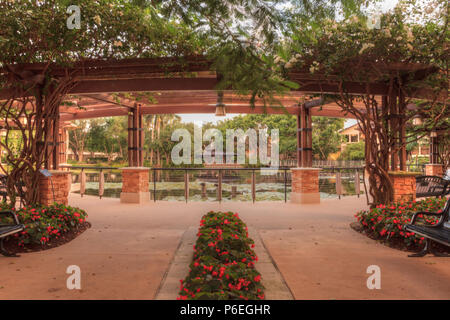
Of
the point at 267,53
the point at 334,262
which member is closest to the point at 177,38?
the point at 267,53

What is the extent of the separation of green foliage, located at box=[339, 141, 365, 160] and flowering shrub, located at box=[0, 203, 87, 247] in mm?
24298

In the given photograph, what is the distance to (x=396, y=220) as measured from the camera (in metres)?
3.76

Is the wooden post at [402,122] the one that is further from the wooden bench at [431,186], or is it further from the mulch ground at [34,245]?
the mulch ground at [34,245]

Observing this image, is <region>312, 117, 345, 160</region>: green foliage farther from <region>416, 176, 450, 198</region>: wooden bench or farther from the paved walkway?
the paved walkway

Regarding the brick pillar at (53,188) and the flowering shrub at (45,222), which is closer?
the flowering shrub at (45,222)

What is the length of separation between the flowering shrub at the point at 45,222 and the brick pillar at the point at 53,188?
666mm

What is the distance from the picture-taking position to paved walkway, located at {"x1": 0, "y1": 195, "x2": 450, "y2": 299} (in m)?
2.39

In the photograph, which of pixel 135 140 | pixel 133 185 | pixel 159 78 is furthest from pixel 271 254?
pixel 135 140

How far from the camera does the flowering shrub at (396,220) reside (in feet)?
11.7

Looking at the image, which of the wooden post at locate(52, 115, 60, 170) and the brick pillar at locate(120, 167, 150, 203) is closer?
the wooden post at locate(52, 115, 60, 170)

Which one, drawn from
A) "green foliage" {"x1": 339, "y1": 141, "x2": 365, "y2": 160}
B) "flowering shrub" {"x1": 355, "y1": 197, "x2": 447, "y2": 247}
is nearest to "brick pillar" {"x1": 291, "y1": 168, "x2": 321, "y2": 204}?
"flowering shrub" {"x1": 355, "y1": 197, "x2": 447, "y2": 247}

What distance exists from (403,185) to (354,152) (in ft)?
71.2
